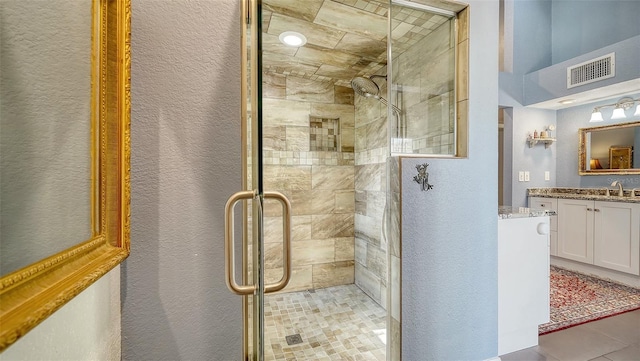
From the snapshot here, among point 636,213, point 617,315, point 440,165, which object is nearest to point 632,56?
point 636,213

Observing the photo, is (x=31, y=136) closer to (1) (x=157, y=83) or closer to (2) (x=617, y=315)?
(1) (x=157, y=83)

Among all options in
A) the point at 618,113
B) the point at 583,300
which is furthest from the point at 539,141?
the point at 583,300

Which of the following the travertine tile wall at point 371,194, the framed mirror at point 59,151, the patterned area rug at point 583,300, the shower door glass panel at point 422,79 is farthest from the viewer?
the travertine tile wall at point 371,194

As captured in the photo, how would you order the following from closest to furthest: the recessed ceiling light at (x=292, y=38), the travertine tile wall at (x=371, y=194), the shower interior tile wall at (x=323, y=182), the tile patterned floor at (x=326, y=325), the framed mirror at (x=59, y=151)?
the framed mirror at (x=59, y=151)
the tile patterned floor at (x=326, y=325)
the recessed ceiling light at (x=292, y=38)
the travertine tile wall at (x=371, y=194)
the shower interior tile wall at (x=323, y=182)

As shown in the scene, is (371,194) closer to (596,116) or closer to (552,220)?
(552,220)

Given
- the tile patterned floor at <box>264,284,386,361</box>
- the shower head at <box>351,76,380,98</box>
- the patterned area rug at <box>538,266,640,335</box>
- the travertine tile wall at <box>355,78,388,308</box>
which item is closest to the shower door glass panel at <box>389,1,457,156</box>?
the travertine tile wall at <box>355,78,388,308</box>

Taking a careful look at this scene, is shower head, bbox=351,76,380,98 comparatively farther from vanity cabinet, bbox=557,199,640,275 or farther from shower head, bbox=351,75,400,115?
vanity cabinet, bbox=557,199,640,275

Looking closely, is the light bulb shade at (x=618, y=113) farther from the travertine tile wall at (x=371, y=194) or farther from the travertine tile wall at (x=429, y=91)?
the travertine tile wall at (x=429, y=91)

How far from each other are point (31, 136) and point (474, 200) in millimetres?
1780

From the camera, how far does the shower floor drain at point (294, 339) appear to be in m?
1.92

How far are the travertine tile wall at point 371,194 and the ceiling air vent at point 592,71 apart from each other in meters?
2.64

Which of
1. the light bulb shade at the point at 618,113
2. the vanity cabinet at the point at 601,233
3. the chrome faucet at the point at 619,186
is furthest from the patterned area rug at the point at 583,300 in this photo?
the light bulb shade at the point at 618,113

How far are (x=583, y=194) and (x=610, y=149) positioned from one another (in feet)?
2.12

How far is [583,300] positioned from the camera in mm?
2504
